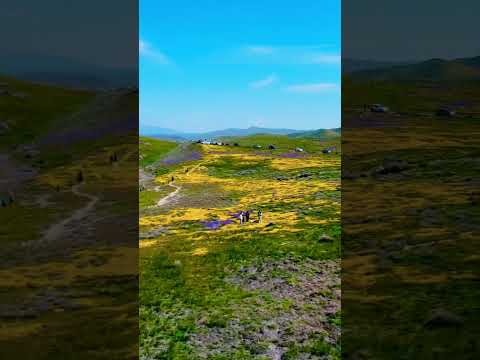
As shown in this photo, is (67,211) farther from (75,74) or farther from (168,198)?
(168,198)

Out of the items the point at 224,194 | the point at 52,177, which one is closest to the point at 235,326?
the point at 52,177

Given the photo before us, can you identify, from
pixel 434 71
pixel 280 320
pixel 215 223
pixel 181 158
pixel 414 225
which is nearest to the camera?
pixel 414 225

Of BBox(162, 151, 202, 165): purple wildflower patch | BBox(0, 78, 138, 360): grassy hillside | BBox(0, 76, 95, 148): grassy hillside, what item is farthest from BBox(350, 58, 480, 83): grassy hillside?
BBox(162, 151, 202, 165): purple wildflower patch

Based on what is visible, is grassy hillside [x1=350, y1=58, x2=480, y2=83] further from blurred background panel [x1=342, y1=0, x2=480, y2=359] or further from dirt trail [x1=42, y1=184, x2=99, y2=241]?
dirt trail [x1=42, y1=184, x2=99, y2=241]

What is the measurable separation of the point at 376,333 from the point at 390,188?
310 inches

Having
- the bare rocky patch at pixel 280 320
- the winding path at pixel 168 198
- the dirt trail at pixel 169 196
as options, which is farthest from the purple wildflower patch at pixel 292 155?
the bare rocky patch at pixel 280 320

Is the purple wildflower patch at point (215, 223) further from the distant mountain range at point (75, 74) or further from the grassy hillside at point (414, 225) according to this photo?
the distant mountain range at point (75, 74)

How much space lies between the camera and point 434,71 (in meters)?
21.3

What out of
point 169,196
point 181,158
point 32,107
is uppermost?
point 181,158

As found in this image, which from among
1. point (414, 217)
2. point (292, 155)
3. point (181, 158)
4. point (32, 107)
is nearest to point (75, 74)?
point (32, 107)

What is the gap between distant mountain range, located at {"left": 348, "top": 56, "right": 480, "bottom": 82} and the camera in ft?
60.4

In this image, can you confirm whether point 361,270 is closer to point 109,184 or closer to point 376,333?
point 376,333

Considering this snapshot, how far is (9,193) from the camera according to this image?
12.0 metres

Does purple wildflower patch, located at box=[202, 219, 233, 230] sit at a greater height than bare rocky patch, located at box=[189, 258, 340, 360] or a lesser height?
greater
